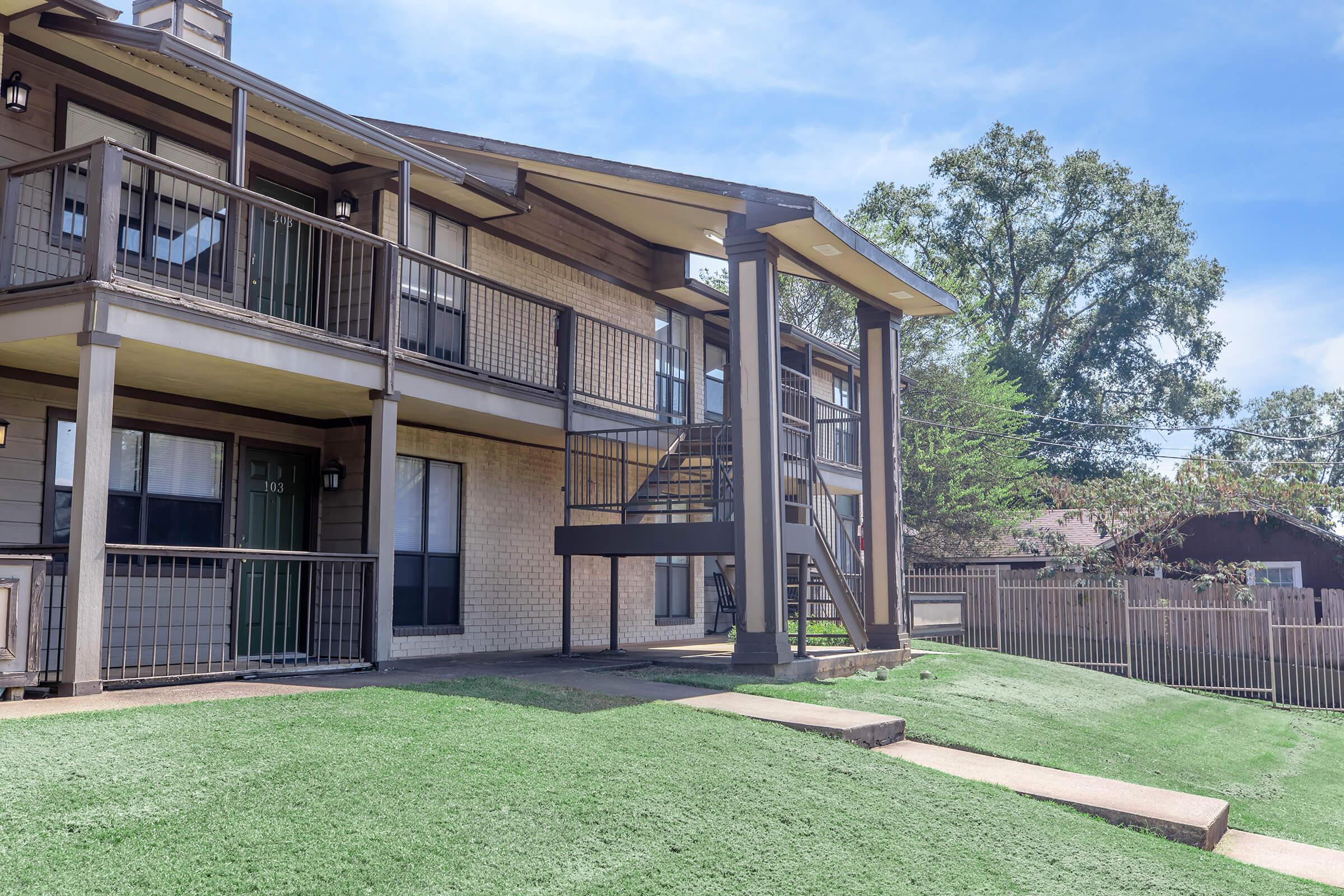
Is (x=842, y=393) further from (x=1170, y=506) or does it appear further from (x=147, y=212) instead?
(x=147, y=212)

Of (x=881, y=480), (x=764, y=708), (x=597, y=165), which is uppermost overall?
(x=597, y=165)

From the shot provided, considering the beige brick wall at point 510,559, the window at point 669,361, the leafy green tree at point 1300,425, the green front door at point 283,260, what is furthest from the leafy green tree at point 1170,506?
the leafy green tree at point 1300,425

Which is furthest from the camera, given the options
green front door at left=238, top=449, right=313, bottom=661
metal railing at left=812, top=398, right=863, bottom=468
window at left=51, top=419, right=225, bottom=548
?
metal railing at left=812, top=398, right=863, bottom=468

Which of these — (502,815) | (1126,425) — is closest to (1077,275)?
(1126,425)

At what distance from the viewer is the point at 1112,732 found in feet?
36.5

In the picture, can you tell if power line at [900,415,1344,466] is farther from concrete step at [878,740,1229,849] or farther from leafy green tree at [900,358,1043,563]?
concrete step at [878,740,1229,849]

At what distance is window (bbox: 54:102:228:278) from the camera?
10188 millimetres

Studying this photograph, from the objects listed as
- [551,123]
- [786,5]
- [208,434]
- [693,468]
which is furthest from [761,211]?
[551,123]

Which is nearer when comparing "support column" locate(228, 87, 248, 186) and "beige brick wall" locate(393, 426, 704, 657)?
"support column" locate(228, 87, 248, 186)

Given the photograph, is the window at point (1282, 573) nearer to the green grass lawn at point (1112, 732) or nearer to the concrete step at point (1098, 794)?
the green grass lawn at point (1112, 732)

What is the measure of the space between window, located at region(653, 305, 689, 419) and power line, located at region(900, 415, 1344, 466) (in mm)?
10831

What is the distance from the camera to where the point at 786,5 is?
1920 cm

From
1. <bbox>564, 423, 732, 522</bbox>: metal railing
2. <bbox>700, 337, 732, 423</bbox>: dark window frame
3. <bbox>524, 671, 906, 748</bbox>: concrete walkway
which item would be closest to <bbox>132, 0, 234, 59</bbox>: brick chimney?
<bbox>564, 423, 732, 522</bbox>: metal railing

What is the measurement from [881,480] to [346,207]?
7.62 metres
